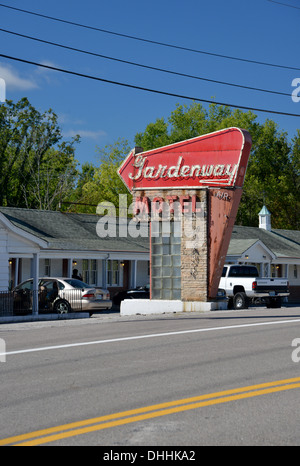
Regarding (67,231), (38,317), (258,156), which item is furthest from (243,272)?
(258,156)

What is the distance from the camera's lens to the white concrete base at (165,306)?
25.1 metres

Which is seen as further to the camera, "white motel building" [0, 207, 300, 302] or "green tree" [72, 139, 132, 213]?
"green tree" [72, 139, 132, 213]

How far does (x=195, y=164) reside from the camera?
25719 millimetres

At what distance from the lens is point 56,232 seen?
1528 inches

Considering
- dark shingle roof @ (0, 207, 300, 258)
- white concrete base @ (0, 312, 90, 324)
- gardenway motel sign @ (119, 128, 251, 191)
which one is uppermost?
gardenway motel sign @ (119, 128, 251, 191)

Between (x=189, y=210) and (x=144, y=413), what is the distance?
18342 mm

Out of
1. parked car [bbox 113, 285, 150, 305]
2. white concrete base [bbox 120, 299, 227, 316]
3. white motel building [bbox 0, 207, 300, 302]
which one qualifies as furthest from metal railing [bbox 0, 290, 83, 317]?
parked car [bbox 113, 285, 150, 305]

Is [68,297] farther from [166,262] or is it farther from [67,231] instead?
[67,231]

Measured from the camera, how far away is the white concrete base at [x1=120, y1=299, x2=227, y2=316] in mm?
25112

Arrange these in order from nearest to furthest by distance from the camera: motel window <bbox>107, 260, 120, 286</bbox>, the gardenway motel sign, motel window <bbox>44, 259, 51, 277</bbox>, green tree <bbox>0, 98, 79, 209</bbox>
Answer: the gardenway motel sign
motel window <bbox>44, 259, 51, 277</bbox>
motel window <bbox>107, 260, 120, 286</bbox>
green tree <bbox>0, 98, 79, 209</bbox>

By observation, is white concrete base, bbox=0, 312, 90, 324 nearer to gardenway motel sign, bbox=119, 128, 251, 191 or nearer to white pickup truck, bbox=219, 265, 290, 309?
gardenway motel sign, bbox=119, 128, 251, 191

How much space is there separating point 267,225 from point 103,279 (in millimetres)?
25338

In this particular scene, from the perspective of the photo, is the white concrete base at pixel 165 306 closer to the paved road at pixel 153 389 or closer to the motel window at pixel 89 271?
the paved road at pixel 153 389

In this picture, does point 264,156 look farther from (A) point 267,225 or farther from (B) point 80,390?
(B) point 80,390
